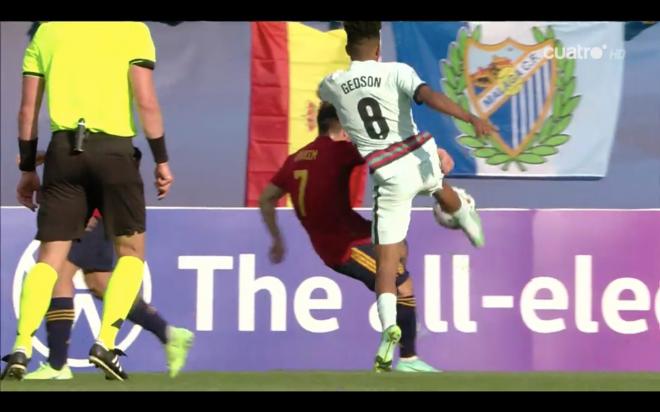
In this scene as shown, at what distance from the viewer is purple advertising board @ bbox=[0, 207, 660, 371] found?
10.3 meters

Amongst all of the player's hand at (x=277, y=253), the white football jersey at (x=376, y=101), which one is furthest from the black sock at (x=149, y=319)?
the white football jersey at (x=376, y=101)

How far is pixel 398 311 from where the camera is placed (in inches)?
344

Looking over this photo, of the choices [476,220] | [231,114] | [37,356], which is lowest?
[37,356]

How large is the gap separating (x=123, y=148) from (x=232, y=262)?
125 inches

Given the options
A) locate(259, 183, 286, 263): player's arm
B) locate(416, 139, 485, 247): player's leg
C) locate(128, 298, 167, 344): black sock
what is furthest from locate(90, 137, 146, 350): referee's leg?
locate(259, 183, 286, 263): player's arm

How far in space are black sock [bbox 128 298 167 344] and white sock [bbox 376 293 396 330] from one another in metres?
1.00

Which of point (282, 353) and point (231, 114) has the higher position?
point (231, 114)

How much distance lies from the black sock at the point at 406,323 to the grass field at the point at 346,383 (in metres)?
0.44

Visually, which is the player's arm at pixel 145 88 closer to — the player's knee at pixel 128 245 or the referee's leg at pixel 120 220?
the referee's leg at pixel 120 220

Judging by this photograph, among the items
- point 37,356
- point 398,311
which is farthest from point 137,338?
point 398,311

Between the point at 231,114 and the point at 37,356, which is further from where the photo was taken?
the point at 231,114

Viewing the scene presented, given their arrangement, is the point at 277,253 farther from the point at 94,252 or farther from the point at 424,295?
the point at 424,295

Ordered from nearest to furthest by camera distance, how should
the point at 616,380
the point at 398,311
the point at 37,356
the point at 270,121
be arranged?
the point at 616,380, the point at 398,311, the point at 37,356, the point at 270,121

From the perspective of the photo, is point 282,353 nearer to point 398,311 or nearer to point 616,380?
point 398,311
